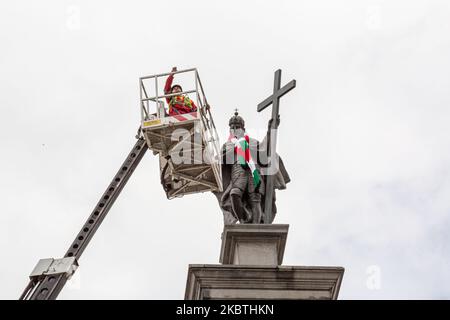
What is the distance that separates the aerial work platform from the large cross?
2.40 metres

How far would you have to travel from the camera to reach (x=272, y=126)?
16.1 metres

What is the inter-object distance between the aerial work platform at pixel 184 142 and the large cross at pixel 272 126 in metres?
2.40

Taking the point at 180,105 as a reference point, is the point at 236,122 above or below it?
below

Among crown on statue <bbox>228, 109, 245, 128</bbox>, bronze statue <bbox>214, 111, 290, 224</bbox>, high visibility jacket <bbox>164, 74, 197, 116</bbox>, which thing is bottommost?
bronze statue <bbox>214, 111, 290, 224</bbox>

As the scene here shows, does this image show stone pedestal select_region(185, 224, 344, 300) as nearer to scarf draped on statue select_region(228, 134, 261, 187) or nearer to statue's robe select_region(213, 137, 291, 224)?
statue's robe select_region(213, 137, 291, 224)

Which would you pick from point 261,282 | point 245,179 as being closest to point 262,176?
point 245,179

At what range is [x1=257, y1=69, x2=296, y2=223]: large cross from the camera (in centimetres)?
1537

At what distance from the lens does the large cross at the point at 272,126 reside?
15367mm

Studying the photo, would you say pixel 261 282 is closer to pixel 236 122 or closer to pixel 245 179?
pixel 245 179

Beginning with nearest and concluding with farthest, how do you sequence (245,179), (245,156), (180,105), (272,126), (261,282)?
(261,282) < (245,179) < (245,156) < (272,126) < (180,105)

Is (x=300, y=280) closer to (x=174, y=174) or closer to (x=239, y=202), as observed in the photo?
(x=239, y=202)

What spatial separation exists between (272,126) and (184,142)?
349cm

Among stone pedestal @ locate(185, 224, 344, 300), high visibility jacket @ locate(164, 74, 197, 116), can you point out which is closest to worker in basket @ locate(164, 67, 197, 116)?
high visibility jacket @ locate(164, 74, 197, 116)

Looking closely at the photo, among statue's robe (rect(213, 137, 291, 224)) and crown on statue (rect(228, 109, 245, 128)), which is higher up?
crown on statue (rect(228, 109, 245, 128))
